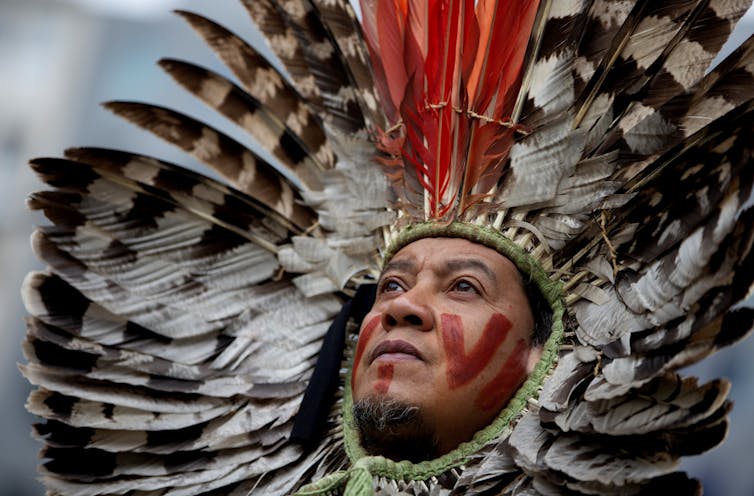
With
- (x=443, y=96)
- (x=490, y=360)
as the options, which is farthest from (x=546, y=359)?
(x=443, y=96)

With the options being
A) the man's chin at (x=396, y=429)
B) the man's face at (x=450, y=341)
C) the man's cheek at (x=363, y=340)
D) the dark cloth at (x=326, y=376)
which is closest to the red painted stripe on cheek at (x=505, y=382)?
the man's face at (x=450, y=341)

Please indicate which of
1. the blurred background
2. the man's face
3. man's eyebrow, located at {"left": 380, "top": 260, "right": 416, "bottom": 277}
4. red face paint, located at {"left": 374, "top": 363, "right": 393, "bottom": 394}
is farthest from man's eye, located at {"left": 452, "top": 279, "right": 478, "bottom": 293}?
the blurred background

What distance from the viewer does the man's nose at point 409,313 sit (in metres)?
2.09

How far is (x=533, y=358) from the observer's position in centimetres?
214

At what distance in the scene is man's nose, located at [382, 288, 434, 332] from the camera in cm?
209

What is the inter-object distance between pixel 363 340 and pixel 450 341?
27 cm

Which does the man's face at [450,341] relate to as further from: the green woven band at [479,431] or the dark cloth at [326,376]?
the dark cloth at [326,376]

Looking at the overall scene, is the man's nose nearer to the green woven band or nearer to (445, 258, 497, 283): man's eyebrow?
(445, 258, 497, 283): man's eyebrow


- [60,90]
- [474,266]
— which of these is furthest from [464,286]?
[60,90]

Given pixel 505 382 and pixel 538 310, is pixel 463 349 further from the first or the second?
pixel 538 310

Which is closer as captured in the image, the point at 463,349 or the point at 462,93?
Answer: the point at 463,349

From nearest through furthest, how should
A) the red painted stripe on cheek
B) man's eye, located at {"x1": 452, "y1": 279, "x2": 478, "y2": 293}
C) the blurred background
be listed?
the red painted stripe on cheek < man's eye, located at {"x1": 452, "y1": 279, "x2": 478, "y2": 293} < the blurred background

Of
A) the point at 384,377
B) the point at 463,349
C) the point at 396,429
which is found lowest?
the point at 396,429

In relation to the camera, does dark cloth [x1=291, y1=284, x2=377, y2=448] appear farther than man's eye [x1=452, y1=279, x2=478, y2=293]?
Yes
